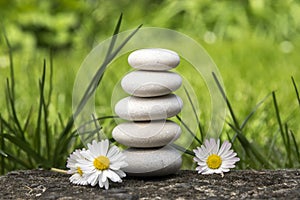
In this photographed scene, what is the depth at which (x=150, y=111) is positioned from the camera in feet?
5.51

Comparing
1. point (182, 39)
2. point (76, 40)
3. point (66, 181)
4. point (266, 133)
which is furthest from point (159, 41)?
point (76, 40)

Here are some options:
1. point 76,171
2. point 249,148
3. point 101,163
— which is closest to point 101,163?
point 101,163

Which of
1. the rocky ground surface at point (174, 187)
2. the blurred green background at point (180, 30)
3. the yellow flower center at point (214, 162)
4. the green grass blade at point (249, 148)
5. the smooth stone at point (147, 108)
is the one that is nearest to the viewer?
the rocky ground surface at point (174, 187)

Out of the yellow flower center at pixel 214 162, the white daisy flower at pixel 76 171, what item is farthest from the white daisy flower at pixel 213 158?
the white daisy flower at pixel 76 171

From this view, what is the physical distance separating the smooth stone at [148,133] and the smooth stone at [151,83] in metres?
0.09

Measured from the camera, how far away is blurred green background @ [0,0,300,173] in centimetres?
452

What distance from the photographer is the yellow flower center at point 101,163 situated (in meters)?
1.62

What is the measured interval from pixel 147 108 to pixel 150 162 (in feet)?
0.50

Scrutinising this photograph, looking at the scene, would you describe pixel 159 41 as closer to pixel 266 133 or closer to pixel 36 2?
pixel 266 133

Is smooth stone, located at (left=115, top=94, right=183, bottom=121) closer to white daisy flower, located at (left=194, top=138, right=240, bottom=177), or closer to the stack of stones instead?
the stack of stones

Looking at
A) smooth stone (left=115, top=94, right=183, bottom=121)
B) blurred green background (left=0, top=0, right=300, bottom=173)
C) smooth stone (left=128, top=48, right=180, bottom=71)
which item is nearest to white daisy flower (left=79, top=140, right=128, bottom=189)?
smooth stone (left=115, top=94, right=183, bottom=121)

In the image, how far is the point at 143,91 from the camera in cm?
169

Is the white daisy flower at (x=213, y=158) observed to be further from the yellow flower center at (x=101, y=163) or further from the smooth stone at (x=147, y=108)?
the yellow flower center at (x=101, y=163)

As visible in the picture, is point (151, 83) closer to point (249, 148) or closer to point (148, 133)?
point (148, 133)
